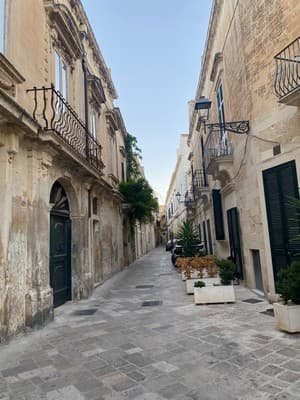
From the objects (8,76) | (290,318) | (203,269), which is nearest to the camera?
(290,318)

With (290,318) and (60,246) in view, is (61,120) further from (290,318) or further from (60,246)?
(290,318)

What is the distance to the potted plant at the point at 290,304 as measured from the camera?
13.2 feet

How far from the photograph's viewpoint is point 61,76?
7621 millimetres

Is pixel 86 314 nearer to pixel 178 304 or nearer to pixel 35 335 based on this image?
pixel 35 335

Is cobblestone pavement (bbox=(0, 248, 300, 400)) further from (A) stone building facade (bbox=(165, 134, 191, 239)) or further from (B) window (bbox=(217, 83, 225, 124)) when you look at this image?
(A) stone building facade (bbox=(165, 134, 191, 239))

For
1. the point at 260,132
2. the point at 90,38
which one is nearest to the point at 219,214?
the point at 260,132

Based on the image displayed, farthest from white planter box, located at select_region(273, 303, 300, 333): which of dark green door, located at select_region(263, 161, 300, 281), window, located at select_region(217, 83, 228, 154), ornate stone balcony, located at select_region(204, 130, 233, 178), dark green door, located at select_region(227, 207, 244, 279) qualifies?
window, located at select_region(217, 83, 228, 154)

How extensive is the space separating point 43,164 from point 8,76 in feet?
5.31

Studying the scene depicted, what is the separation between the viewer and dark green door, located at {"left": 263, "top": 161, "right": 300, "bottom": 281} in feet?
17.9

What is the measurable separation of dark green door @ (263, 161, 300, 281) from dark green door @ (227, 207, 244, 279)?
7.56 ft

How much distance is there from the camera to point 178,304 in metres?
6.43

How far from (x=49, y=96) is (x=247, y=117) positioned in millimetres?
4518

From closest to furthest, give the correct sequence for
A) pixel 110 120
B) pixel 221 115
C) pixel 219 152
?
1. pixel 219 152
2. pixel 221 115
3. pixel 110 120

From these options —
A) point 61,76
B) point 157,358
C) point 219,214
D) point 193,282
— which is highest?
point 61,76
